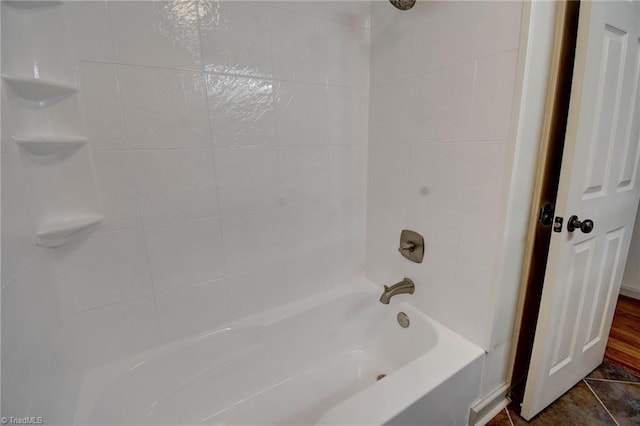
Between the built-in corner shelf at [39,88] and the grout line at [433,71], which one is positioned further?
the grout line at [433,71]

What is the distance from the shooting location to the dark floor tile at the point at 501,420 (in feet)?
4.02

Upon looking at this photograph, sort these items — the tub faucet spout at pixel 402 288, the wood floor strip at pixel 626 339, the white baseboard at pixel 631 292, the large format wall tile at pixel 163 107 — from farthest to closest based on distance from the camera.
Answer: the white baseboard at pixel 631 292, the wood floor strip at pixel 626 339, the tub faucet spout at pixel 402 288, the large format wall tile at pixel 163 107

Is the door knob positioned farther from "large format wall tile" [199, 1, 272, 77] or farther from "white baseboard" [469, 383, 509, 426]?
"large format wall tile" [199, 1, 272, 77]

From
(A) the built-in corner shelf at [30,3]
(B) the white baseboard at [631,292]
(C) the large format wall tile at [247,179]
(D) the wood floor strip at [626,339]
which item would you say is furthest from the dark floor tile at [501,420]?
(A) the built-in corner shelf at [30,3]

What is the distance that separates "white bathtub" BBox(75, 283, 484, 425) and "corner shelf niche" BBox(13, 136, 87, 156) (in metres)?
0.83

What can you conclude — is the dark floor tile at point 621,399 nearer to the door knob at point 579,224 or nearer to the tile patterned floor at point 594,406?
the tile patterned floor at point 594,406

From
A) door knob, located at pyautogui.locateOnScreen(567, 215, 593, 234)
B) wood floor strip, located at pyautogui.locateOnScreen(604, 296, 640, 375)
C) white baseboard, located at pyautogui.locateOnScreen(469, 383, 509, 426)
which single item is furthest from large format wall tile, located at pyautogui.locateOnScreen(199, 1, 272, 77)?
wood floor strip, located at pyautogui.locateOnScreen(604, 296, 640, 375)

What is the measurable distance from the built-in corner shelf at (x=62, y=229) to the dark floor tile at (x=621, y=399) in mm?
2284

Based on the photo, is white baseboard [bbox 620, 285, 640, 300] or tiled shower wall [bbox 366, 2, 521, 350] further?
white baseboard [bbox 620, 285, 640, 300]

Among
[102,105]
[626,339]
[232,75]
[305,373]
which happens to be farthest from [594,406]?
[102,105]

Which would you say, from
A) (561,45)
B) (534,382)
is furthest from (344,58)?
(534,382)

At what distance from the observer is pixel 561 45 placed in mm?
927

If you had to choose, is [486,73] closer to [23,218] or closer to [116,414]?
[23,218]

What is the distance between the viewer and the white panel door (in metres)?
0.94
